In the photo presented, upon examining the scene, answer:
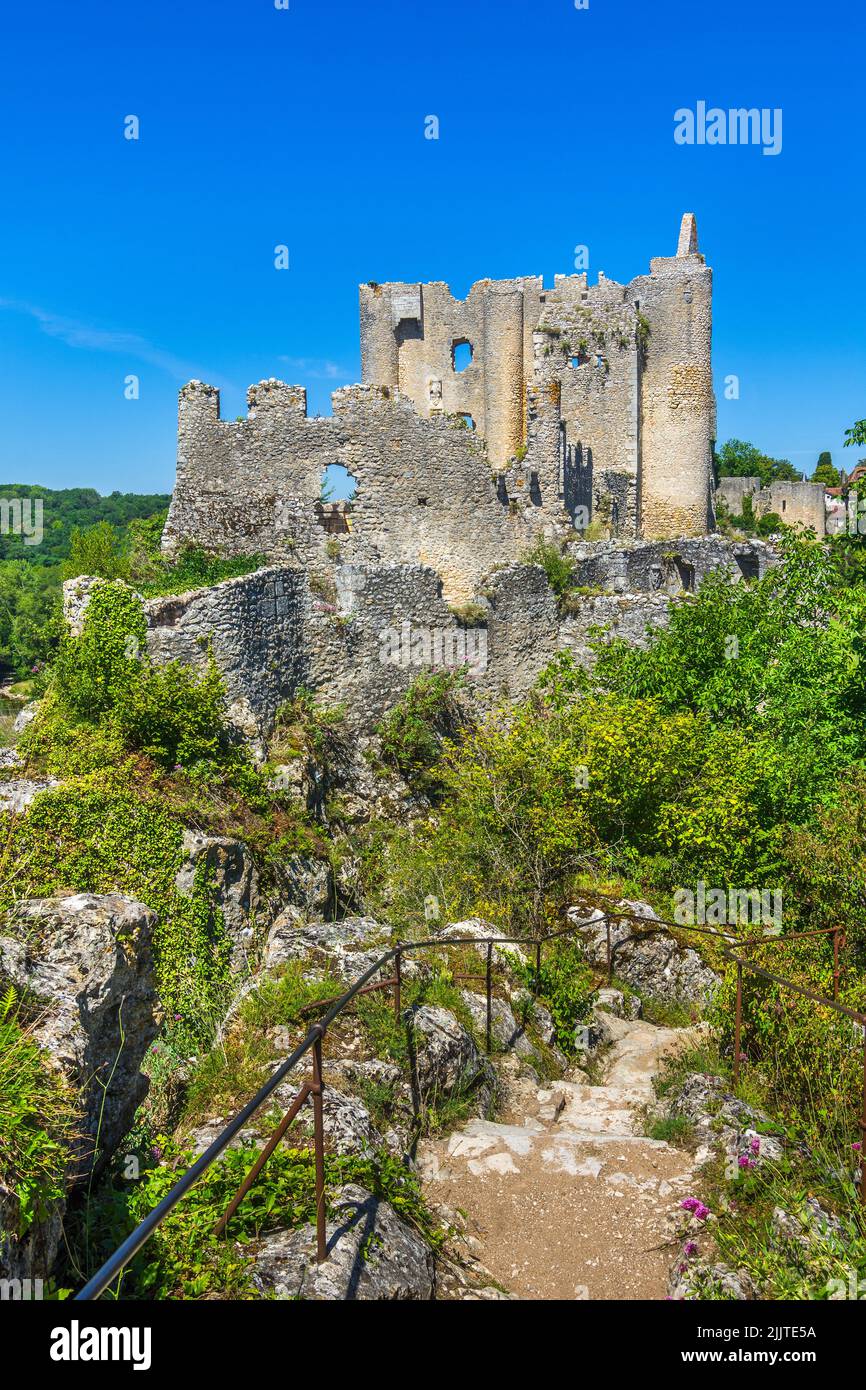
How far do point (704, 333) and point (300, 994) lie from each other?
87.5 feet

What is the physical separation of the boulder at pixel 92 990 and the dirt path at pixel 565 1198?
6.30 ft

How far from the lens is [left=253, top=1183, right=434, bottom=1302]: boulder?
411cm

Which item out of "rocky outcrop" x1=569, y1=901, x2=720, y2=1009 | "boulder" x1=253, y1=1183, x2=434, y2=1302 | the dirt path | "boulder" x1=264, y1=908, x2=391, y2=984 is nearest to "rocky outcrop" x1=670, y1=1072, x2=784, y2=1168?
the dirt path

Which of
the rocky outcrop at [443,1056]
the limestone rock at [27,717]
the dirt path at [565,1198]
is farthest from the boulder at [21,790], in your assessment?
the dirt path at [565,1198]

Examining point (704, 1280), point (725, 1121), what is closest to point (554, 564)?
point (725, 1121)

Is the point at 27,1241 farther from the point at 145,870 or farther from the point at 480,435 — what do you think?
the point at 480,435

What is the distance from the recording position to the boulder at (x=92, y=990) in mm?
4578

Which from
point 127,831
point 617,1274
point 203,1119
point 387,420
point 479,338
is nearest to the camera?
point 617,1274

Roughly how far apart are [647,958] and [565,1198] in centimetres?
492

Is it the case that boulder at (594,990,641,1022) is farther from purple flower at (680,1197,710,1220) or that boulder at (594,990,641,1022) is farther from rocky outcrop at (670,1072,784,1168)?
purple flower at (680,1197,710,1220)

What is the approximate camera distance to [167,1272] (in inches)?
163

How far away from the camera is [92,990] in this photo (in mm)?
4980
